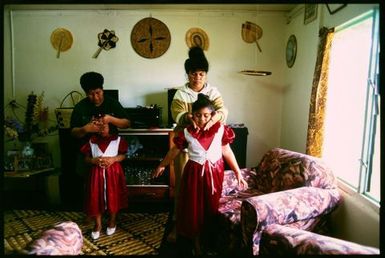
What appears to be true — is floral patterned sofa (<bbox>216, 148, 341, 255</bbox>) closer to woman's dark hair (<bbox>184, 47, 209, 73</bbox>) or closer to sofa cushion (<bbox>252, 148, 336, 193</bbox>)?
sofa cushion (<bbox>252, 148, 336, 193</bbox>)

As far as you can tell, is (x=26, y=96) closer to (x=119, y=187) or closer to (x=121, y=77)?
(x=121, y=77)

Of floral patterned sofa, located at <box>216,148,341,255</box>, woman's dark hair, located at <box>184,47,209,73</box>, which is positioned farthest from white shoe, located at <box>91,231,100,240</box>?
woman's dark hair, located at <box>184,47,209,73</box>

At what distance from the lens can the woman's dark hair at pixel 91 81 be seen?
186cm

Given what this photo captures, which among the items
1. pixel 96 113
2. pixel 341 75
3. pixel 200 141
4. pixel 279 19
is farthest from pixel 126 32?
pixel 341 75

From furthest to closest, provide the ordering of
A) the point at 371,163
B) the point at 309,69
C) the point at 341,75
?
the point at 309,69 → the point at 341,75 → the point at 371,163

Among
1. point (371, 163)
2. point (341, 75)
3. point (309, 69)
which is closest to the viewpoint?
point (371, 163)

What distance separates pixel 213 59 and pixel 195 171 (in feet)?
5.17

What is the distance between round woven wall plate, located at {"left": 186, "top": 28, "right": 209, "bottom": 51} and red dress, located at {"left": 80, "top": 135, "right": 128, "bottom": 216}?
1.37 m

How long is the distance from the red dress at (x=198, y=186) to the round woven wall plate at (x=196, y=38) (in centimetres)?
143

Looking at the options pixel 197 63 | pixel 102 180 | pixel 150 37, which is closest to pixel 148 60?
pixel 150 37

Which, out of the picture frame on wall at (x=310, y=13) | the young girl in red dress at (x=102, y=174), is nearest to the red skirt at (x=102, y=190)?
the young girl in red dress at (x=102, y=174)

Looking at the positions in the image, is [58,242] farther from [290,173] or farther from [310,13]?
[310,13]

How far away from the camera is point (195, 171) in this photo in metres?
1.73

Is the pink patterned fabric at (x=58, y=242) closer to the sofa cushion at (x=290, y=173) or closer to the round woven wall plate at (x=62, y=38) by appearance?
the sofa cushion at (x=290, y=173)
